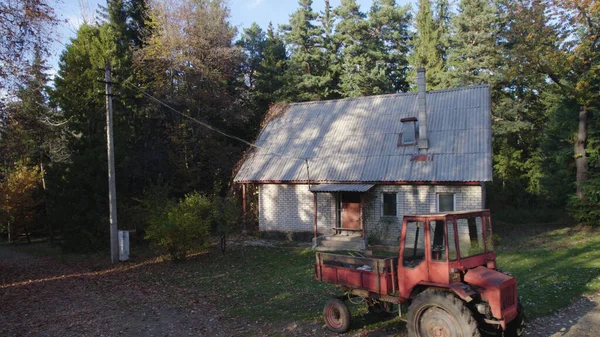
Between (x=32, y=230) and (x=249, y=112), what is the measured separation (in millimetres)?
17690

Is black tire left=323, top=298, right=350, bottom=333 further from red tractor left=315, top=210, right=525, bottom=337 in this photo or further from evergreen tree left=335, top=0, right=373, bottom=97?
evergreen tree left=335, top=0, right=373, bottom=97

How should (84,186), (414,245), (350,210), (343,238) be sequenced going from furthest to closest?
(84,186) < (350,210) < (343,238) < (414,245)

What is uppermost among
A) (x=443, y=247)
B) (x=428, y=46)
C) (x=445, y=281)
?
(x=428, y=46)

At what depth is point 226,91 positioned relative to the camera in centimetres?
2833

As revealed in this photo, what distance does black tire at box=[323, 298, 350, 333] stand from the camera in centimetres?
744

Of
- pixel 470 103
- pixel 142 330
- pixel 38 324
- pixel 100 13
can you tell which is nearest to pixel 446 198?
pixel 470 103

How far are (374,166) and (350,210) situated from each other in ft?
7.00

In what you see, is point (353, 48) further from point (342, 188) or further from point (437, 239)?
point (437, 239)

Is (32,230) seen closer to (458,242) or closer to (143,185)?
(143,185)

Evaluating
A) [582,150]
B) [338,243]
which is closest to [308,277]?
[338,243]

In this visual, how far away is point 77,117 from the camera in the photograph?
21.8 meters

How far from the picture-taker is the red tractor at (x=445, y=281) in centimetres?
602

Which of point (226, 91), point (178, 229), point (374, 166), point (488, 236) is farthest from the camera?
point (226, 91)

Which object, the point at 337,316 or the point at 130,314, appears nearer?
the point at 337,316
